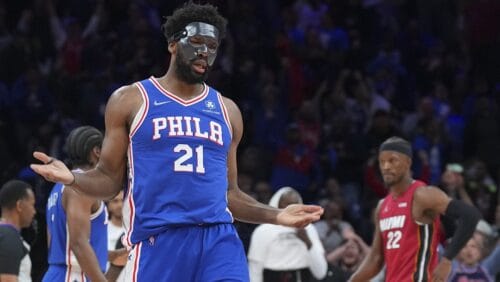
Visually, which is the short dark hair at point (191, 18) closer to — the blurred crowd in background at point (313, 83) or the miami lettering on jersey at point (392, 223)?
the miami lettering on jersey at point (392, 223)

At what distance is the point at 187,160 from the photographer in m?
5.92

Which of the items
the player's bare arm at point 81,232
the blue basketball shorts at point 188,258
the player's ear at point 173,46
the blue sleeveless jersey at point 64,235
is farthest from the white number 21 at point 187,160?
the blue sleeveless jersey at point 64,235

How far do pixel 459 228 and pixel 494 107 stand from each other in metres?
6.77

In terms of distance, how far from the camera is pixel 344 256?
12.3 meters

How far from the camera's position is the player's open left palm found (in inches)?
231

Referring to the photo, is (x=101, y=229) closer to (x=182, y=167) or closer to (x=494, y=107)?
(x=182, y=167)

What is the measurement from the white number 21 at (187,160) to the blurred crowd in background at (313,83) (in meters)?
6.59

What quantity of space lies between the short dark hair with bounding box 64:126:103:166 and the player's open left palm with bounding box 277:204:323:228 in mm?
2371

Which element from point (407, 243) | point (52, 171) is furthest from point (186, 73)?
point (407, 243)

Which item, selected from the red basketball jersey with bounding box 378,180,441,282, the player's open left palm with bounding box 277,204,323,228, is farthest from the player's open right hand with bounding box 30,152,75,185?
the red basketball jersey with bounding box 378,180,441,282

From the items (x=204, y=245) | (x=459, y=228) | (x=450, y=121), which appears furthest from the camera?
(x=450, y=121)

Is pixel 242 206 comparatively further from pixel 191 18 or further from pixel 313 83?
pixel 313 83

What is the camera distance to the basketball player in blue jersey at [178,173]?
585 cm

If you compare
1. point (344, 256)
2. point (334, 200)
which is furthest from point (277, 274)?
point (334, 200)
